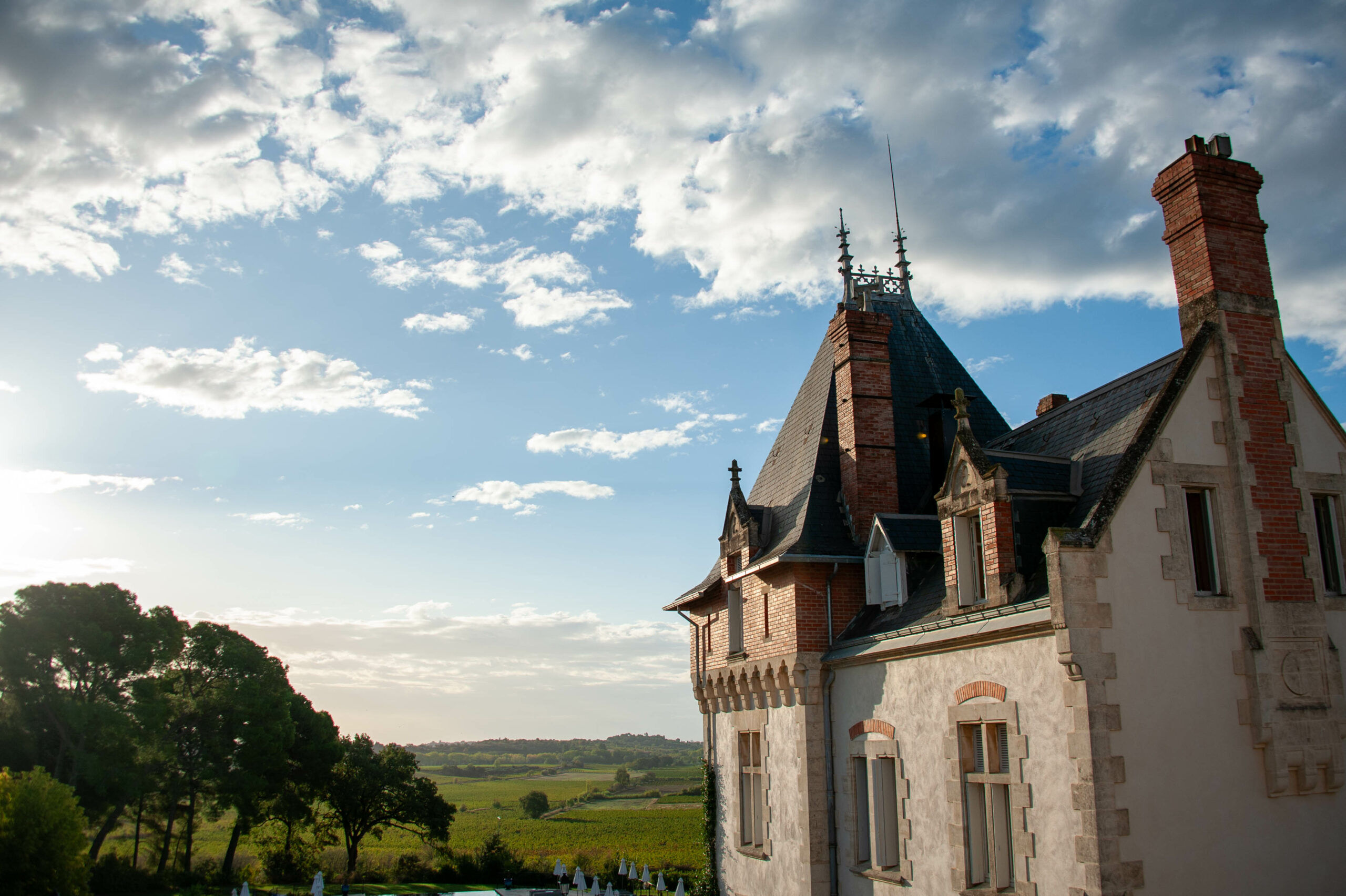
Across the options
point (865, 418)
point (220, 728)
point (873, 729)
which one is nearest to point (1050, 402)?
point (865, 418)

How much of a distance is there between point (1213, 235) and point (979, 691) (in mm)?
7259

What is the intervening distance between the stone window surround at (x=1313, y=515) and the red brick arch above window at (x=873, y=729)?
6157 millimetres

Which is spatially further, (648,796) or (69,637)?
(648,796)

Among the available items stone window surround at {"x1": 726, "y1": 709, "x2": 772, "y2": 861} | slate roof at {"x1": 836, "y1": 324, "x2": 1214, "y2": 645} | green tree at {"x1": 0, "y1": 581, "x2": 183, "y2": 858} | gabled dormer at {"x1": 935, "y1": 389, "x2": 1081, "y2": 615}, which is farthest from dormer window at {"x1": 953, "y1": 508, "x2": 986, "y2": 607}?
green tree at {"x1": 0, "y1": 581, "x2": 183, "y2": 858}

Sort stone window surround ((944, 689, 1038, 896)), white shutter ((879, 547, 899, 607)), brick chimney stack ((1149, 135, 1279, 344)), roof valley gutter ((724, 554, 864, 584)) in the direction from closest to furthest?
stone window surround ((944, 689, 1038, 896)) → brick chimney stack ((1149, 135, 1279, 344)) → white shutter ((879, 547, 899, 607)) → roof valley gutter ((724, 554, 864, 584))

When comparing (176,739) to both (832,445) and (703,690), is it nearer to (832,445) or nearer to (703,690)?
(703,690)

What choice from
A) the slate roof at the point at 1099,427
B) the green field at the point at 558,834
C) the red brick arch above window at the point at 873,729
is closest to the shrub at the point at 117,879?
the green field at the point at 558,834

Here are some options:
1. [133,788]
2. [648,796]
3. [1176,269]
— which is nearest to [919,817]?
[1176,269]

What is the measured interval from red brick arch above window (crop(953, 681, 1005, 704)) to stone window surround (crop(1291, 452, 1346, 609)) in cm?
432

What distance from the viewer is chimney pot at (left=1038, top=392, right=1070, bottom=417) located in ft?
61.6

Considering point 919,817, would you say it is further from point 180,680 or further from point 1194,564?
point 180,680

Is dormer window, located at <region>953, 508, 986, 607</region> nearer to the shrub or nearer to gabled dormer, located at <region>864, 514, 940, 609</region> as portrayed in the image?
gabled dormer, located at <region>864, 514, 940, 609</region>

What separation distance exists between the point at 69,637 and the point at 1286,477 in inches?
1536

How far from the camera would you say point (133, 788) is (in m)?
32.5
